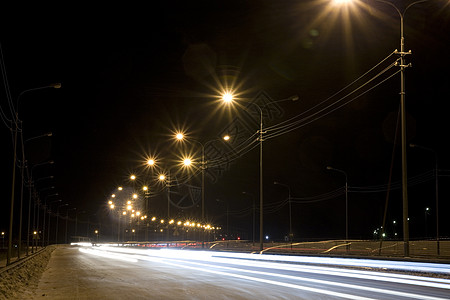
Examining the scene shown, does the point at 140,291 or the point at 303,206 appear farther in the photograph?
the point at 303,206

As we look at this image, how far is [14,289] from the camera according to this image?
15180 mm

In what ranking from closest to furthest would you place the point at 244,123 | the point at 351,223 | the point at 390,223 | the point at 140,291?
→ the point at 140,291 → the point at 244,123 → the point at 351,223 → the point at 390,223

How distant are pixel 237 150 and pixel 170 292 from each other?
33106 mm

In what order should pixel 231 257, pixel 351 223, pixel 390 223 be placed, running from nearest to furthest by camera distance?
pixel 231 257 → pixel 351 223 → pixel 390 223

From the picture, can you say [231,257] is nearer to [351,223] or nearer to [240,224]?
[351,223]

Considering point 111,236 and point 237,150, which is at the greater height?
point 237,150

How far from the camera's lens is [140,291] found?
1463 centimetres

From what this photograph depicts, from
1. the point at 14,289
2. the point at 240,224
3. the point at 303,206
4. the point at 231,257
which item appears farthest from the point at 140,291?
the point at 240,224

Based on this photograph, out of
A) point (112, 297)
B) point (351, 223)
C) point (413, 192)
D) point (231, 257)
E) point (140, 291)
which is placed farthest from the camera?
point (351, 223)

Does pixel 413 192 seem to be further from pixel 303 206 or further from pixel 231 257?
pixel 231 257

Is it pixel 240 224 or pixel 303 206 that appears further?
pixel 240 224

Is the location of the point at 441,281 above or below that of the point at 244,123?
below

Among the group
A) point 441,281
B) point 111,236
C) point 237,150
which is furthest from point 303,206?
point 441,281

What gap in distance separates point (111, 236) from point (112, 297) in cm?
14105
